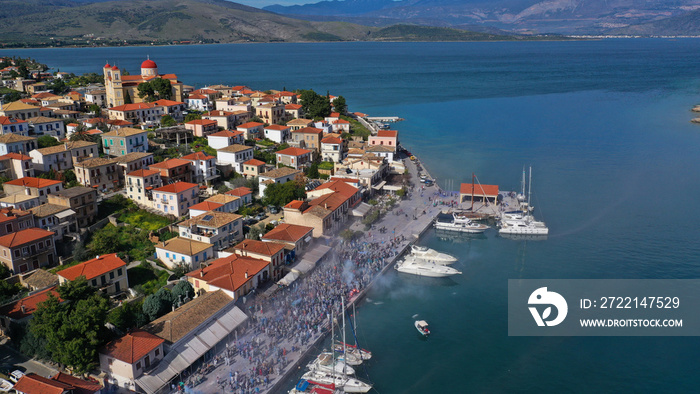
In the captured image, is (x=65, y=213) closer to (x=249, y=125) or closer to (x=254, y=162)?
(x=254, y=162)

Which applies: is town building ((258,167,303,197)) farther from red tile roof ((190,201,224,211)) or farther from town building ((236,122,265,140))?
town building ((236,122,265,140))

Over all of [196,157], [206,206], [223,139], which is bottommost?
[206,206]

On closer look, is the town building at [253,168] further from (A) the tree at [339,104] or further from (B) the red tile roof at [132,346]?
(A) the tree at [339,104]

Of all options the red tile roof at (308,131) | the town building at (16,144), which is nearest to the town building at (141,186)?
the town building at (16,144)

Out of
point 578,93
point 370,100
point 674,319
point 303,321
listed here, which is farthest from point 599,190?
point 578,93

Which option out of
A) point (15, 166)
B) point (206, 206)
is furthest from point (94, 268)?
point (15, 166)

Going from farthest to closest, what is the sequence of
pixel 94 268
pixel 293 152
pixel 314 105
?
pixel 314 105 → pixel 293 152 → pixel 94 268

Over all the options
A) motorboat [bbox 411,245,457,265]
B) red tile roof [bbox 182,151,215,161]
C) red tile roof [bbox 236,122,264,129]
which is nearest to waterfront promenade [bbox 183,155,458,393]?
motorboat [bbox 411,245,457,265]
